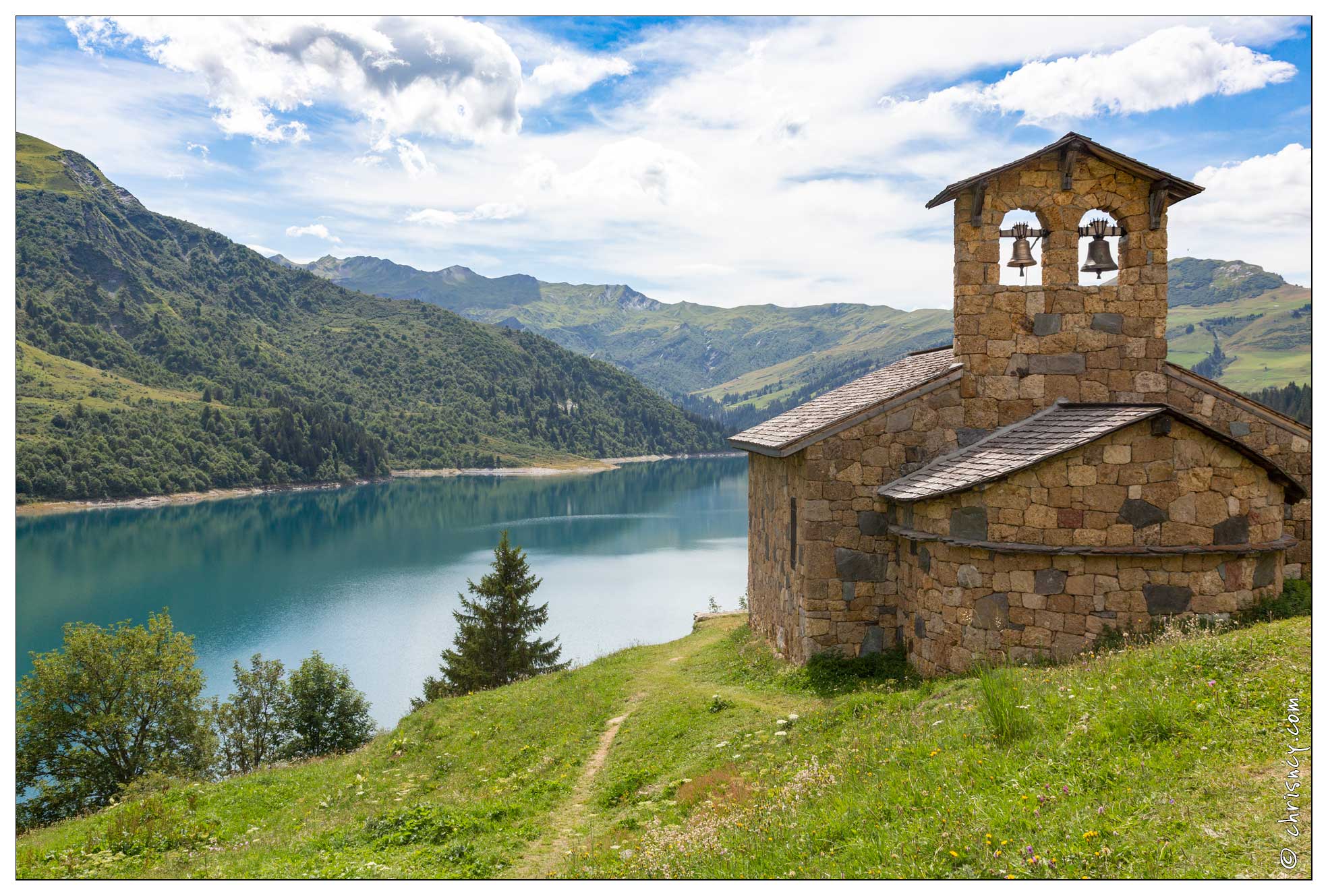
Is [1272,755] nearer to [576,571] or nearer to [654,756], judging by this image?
[654,756]

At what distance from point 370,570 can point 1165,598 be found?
67594mm

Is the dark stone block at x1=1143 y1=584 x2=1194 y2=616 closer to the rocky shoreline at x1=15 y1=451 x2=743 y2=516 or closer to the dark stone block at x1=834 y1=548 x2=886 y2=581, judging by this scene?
the dark stone block at x1=834 y1=548 x2=886 y2=581

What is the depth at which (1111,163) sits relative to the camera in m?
12.8

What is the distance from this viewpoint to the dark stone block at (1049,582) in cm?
1073

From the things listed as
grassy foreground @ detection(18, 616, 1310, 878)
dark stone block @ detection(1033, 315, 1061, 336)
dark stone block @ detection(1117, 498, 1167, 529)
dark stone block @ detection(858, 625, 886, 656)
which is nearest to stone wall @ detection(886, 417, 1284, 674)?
dark stone block @ detection(1117, 498, 1167, 529)

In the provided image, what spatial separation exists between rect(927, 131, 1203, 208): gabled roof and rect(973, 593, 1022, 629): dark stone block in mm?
6235

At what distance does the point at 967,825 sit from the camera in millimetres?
6098

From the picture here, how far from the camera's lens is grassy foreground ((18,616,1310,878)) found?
581cm

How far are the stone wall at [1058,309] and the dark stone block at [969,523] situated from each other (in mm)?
2511

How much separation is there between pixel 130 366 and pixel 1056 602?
21212 cm

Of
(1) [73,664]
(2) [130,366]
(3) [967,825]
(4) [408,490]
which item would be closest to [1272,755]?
(3) [967,825]

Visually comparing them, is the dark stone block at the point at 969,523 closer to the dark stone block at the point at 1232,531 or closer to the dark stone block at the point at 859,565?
the dark stone block at the point at 859,565

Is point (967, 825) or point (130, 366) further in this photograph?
point (130, 366)

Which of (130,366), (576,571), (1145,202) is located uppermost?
(130,366)
